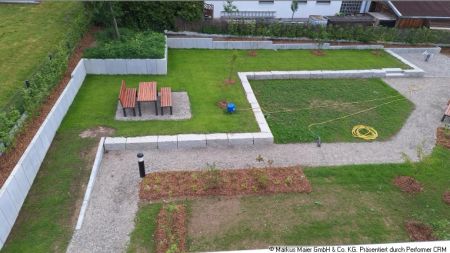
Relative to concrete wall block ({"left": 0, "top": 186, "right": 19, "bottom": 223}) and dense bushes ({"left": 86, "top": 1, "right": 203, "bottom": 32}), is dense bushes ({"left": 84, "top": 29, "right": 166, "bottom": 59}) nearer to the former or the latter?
dense bushes ({"left": 86, "top": 1, "right": 203, "bottom": 32})

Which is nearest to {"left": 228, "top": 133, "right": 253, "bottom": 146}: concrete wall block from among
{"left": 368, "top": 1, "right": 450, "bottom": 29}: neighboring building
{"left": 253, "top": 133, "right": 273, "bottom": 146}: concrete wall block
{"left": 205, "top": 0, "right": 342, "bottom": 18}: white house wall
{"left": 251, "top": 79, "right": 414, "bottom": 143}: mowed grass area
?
{"left": 253, "top": 133, "right": 273, "bottom": 146}: concrete wall block

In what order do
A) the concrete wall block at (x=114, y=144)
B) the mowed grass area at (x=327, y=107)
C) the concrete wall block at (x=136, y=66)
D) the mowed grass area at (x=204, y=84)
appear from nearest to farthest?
the concrete wall block at (x=114, y=144)
the mowed grass area at (x=204, y=84)
the mowed grass area at (x=327, y=107)
the concrete wall block at (x=136, y=66)

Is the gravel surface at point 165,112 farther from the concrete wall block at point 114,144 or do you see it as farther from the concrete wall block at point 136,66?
the concrete wall block at point 136,66

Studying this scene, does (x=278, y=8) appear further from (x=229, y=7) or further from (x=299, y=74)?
(x=299, y=74)

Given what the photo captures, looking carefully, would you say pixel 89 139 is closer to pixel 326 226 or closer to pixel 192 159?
pixel 192 159

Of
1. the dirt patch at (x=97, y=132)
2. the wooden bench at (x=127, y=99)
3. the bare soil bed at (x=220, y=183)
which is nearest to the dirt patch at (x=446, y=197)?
the bare soil bed at (x=220, y=183)

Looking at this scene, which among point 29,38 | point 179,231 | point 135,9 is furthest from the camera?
point 135,9

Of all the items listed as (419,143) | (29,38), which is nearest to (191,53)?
(29,38)
